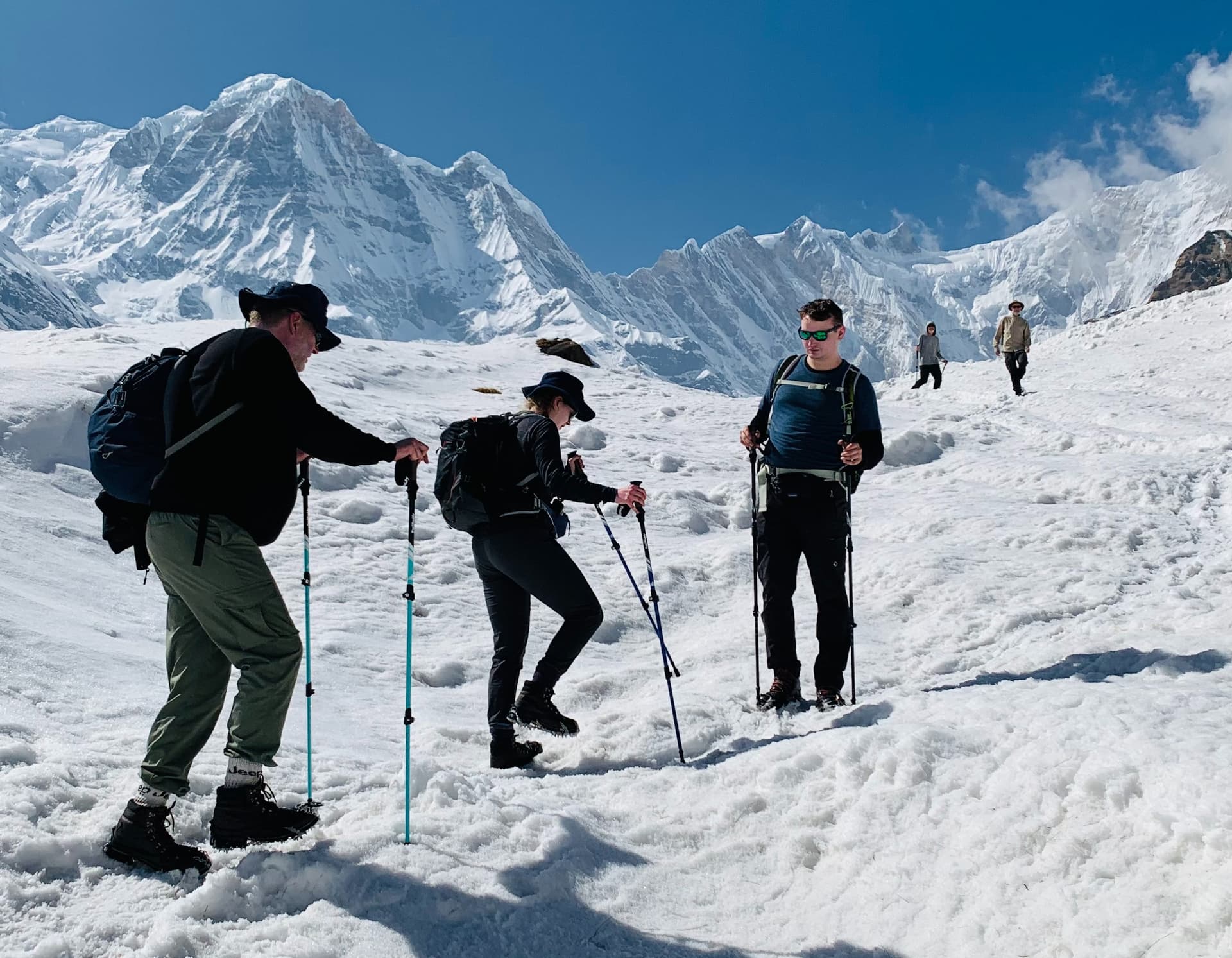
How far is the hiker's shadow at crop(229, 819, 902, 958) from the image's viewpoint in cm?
296

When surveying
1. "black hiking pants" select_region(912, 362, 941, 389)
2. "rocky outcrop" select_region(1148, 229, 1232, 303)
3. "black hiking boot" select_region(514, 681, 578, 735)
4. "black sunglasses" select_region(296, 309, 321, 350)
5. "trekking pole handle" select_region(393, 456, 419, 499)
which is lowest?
"black hiking boot" select_region(514, 681, 578, 735)

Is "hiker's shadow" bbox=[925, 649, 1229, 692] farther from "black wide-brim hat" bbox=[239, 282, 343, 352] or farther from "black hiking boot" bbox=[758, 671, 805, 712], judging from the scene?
"black wide-brim hat" bbox=[239, 282, 343, 352]

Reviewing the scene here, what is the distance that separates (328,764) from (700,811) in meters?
1.92

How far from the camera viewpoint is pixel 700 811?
4078mm

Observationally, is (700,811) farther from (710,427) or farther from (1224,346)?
(1224,346)

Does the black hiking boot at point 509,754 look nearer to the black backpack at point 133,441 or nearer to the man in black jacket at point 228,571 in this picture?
the man in black jacket at point 228,571

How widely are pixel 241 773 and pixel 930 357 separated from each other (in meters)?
23.2

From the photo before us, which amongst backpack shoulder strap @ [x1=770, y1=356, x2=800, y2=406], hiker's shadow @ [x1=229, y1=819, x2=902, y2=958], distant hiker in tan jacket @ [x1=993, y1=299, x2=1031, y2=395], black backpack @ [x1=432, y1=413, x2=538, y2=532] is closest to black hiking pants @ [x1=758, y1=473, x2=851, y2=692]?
backpack shoulder strap @ [x1=770, y1=356, x2=800, y2=406]

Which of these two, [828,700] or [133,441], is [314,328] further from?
[828,700]

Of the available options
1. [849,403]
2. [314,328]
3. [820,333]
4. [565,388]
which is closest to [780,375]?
[820,333]

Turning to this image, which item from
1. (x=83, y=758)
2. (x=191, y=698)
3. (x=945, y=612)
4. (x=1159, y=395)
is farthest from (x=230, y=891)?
(x=1159, y=395)

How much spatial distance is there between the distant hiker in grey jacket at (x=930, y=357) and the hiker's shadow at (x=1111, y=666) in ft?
61.1

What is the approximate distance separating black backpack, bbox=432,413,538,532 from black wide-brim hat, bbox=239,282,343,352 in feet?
4.22

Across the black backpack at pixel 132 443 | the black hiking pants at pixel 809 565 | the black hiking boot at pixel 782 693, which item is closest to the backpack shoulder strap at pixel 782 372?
the black hiking pants at pixel 809 565
